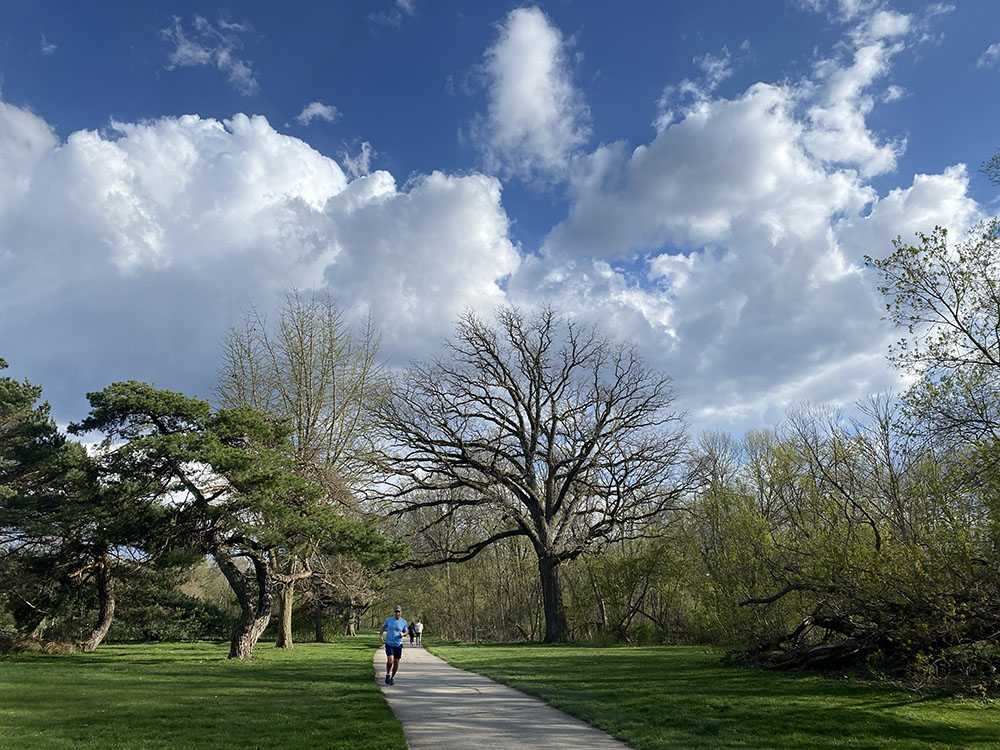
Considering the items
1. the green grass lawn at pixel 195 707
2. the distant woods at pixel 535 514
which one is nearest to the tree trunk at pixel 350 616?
the distant woods at pixel 535 514

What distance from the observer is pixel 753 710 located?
9.50 meters

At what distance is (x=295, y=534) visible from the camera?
61.4 feet

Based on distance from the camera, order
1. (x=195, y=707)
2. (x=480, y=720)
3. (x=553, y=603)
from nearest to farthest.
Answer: (x=480, y=720)
(x=195, y=707)
(x=553, y=603)

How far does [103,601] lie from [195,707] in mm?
19611

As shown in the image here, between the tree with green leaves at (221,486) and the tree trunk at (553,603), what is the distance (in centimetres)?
981

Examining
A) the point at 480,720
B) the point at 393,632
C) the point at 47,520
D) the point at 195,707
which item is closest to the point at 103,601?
the point at 47,520

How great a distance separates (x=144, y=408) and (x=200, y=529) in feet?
12.7

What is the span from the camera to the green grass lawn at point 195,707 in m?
7.86

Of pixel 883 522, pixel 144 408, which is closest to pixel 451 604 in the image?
pixel 144 408

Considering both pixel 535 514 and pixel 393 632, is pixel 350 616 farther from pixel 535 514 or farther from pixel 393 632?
pixel 393 632

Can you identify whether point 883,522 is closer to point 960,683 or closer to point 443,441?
point 960,683

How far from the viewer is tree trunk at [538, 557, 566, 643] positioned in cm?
2742

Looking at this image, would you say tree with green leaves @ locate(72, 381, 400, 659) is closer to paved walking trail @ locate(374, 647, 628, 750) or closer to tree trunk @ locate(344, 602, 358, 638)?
paved walking trail @ locate(374, 647, 628, 750)

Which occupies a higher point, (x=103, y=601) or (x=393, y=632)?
(x=103, y=601)
